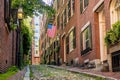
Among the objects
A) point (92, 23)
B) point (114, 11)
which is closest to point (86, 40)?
point (92, 23)

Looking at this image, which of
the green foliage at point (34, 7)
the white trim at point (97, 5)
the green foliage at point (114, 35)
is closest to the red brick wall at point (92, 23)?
the white trim at point (97, 5)

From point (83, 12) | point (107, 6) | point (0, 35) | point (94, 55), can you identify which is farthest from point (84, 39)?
point (0, 35)

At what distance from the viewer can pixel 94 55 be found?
60.5ft

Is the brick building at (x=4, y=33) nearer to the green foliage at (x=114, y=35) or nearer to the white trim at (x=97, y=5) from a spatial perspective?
the green foliage at (x=114, y=35)

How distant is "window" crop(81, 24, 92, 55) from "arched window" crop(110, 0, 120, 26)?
4489 mm

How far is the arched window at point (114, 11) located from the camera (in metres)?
14.9

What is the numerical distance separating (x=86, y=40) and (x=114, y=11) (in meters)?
6.24

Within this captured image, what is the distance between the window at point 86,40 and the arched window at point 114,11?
449cm

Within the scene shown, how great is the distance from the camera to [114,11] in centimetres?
1520

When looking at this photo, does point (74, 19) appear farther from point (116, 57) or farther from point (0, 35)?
point (0, 35)

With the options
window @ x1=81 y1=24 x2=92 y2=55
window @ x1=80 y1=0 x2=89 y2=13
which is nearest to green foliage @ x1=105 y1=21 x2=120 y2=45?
window @ x1=81 y1=24 x2=92 y2=55

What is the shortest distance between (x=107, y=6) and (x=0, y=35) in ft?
20.8

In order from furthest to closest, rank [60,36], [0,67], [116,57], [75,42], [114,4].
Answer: [60,36]
[75,42]
[114,4]
[116,57]
[0,67]

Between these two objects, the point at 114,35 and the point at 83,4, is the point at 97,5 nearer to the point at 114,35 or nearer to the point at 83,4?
the point at 83,4
